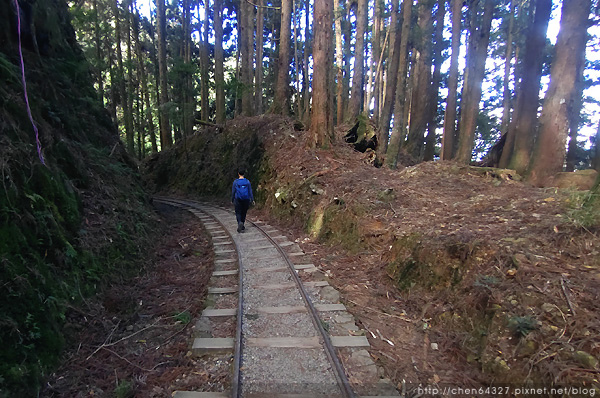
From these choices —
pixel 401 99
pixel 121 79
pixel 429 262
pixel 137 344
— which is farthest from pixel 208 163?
pixel 429 262

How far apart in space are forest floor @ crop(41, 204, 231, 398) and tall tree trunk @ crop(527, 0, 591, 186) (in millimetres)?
8180

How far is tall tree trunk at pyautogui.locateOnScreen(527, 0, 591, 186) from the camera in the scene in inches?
279

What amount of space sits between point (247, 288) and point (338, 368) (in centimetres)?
251

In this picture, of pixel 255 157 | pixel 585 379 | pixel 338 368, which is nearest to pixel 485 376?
pixel 585 379

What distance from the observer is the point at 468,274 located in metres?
4.21

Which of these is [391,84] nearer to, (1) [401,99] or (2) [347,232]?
(1) [401,99]

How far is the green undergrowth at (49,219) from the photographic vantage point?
3010 mm

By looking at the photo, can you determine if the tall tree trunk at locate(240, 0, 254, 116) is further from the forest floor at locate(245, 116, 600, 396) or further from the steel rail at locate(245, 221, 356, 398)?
the steel rail at locate(245, 221, 356, 398)

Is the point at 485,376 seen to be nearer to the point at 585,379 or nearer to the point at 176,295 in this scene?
the point at 585,379

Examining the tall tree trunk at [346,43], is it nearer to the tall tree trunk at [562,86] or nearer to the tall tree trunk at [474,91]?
the tall tree trunk at [474,91]

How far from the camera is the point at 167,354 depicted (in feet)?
11.9

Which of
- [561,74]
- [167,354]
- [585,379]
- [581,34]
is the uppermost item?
[581,34]

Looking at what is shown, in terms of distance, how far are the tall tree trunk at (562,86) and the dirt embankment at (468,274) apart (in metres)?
0.99

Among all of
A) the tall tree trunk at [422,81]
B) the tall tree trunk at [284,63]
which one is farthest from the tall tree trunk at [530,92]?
the tall tree trunk at [284,63]
